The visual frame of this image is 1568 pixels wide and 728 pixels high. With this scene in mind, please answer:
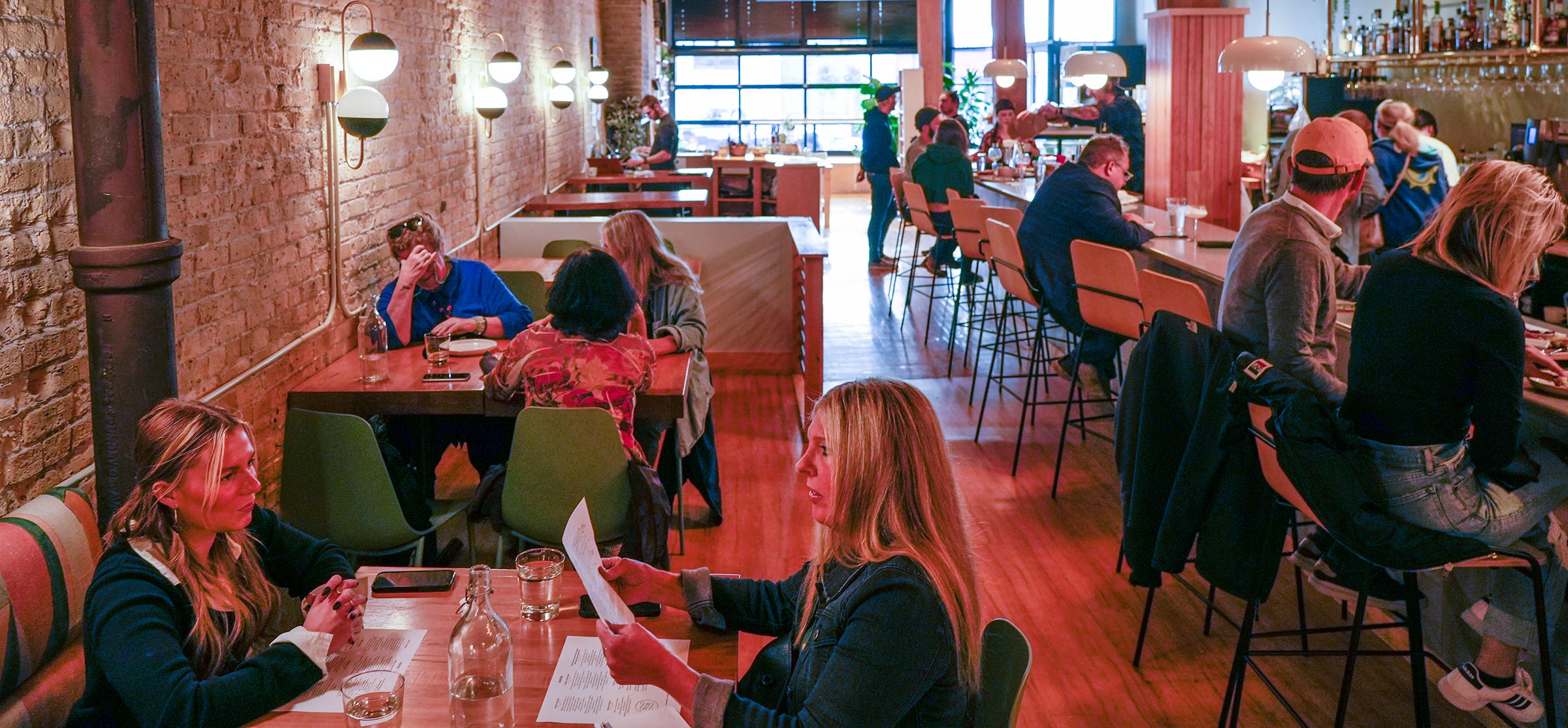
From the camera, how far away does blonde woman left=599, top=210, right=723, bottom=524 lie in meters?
4.22

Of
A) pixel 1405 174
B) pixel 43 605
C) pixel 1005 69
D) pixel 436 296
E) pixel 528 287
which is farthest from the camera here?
pixel 1005 69

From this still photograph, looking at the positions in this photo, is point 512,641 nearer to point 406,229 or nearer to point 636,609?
point 636,609

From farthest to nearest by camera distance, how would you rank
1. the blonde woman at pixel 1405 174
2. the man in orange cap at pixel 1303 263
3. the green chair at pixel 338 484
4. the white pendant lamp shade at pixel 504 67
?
the white pendant lamp shade at pixel 504 67 → the blonde woman at pixel 1405 174 → the man in orange cap at pixel 1303 263 → the green chair at pixel 338 484

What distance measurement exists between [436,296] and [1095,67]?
5.68 metres

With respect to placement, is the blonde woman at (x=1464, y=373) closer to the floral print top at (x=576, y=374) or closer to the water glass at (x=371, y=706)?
the floral print top at (x=576, y=374)

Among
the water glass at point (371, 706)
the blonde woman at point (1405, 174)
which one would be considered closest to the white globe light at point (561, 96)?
the blonde woman at point (1405, 174)

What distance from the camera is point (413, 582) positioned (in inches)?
87.8

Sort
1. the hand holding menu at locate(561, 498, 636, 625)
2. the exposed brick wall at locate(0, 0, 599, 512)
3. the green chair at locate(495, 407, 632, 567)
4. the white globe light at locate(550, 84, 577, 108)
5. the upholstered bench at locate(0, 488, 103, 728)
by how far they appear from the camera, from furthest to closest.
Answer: the white globe light at locate(550, 84, 577, 108), the green chair at locate(495, 407, 632, 567), the exposed brick wall at locate(0, 0, 599, 512), the upholstered bench at locate(0, 488, 103, 728), the hand holding menu at locate(561, 498, 636, 625)

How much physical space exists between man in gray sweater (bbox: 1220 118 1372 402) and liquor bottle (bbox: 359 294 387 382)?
259cm

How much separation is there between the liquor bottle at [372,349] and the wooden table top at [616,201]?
4133 mm

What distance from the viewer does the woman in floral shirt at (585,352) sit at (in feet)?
11.0

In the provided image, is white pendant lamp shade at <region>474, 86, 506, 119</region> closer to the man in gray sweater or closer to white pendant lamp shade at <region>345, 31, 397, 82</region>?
white pendant lamp shade at <region>345, 31, 397, 82</region>

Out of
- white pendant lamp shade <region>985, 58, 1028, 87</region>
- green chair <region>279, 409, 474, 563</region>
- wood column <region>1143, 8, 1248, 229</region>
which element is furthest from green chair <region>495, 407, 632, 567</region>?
white pendant lamp shade <region>985, 58, 1028, 87</region>

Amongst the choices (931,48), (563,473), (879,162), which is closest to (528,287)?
(563,473)
